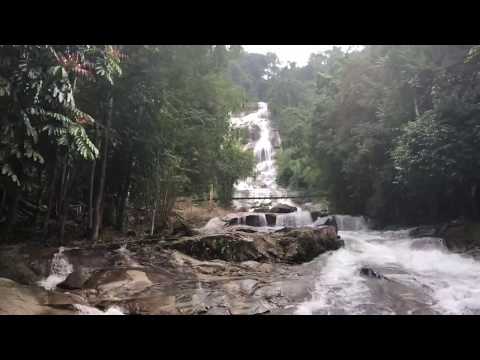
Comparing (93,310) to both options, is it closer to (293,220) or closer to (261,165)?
(293,220)

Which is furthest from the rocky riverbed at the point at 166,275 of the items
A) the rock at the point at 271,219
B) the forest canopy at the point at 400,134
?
the rock at the point at 271,219

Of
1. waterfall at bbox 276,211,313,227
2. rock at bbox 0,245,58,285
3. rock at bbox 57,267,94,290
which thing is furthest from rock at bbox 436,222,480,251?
rock at bbox 0,245,58,285

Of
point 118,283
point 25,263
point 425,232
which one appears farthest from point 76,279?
point 425,232

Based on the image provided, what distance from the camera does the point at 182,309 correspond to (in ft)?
15.8

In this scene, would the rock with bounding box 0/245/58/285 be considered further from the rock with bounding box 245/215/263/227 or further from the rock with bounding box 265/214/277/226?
the rock with bounding box 265/214/277/226

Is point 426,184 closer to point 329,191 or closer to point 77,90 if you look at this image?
point 329,191

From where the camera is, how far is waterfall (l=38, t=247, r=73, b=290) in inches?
232

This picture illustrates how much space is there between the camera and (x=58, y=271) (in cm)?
635

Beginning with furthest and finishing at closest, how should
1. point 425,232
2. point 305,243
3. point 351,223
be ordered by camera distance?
point 351,223, point 425,232, point 305,243

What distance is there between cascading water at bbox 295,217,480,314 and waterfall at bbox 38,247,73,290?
3.86 metres

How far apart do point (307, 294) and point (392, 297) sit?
1.28 meters

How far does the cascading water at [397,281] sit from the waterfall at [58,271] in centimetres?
386

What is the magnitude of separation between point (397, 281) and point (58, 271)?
595 centimetres

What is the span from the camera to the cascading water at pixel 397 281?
17.2ft
